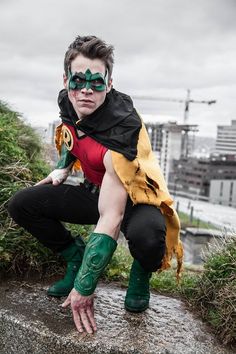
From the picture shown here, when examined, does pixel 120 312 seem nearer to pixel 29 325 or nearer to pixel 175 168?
pixel 29 325

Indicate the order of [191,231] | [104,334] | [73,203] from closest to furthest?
[104,334], [73,203], [191,231]

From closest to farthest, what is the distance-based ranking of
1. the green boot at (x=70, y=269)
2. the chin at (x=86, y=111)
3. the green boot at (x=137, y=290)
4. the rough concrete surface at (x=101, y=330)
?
the rough concrete surface at (x=101, y=330)
the chin at (x=86, y=111)
the green boot at (x=137, y=290)
the green boot at (x=70, y=269)

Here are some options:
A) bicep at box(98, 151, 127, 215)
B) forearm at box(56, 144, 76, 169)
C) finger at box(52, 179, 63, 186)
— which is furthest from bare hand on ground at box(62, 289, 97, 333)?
forearm at box(56, 144, 76, 169)

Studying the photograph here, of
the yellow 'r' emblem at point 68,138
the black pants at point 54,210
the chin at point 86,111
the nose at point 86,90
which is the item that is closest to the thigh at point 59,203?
the black pants at point 54,210

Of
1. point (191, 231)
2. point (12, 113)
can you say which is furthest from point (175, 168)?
point (12, 113)

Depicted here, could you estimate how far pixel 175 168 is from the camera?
377 ft

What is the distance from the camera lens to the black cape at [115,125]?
8.12ft

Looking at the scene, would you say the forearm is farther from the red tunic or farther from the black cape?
the black cape

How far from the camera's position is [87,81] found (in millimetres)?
2547

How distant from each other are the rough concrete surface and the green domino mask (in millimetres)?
1401

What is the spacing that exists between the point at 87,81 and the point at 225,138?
143m

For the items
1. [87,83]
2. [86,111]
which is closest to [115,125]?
[86,111]

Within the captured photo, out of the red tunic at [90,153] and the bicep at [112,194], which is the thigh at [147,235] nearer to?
the bicep at [112,194]

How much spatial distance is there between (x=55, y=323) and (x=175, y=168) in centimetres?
11341
